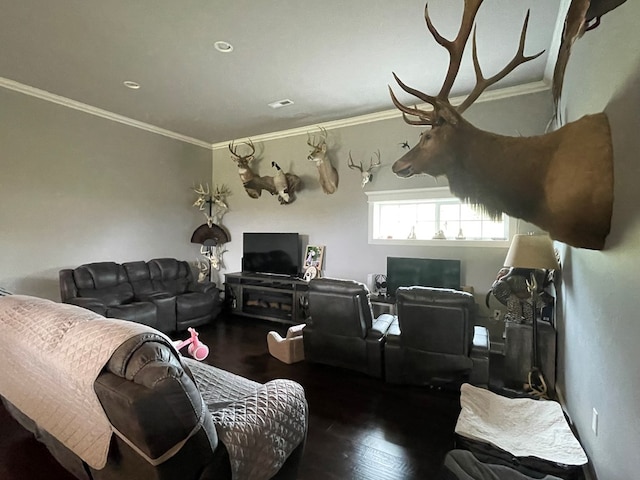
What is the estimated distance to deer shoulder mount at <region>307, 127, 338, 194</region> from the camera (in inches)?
201

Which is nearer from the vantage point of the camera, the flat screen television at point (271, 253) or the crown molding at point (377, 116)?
the crown molding at point (377, 116)

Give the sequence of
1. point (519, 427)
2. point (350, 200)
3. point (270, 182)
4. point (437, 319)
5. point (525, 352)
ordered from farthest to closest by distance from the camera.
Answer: point (270, 182) → point (350, 200) → point (525, 352) → point (437, 319) → point (519, 427)

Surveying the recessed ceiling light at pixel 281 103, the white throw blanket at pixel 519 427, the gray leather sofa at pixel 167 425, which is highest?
the recessed ceiling light at pixel 281 103

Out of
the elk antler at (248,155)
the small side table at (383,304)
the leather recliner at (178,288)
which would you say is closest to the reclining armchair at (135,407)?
the small side table at (383,304)

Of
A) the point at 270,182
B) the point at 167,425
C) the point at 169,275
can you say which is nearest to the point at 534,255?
the point at 167,425

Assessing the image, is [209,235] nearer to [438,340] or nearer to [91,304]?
[91,304]

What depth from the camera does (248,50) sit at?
3.19 metres

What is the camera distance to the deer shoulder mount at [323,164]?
511 cm

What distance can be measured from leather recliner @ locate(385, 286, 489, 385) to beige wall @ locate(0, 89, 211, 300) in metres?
4.59

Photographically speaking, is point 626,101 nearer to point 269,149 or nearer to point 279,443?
point 279,443

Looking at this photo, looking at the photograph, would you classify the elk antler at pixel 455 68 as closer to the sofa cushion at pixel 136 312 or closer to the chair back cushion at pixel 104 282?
the sofa cushion at pixel 136 312

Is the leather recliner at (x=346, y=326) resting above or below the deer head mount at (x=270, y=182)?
below

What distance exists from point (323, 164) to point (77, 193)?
3643 mm

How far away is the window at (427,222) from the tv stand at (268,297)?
150 cm
